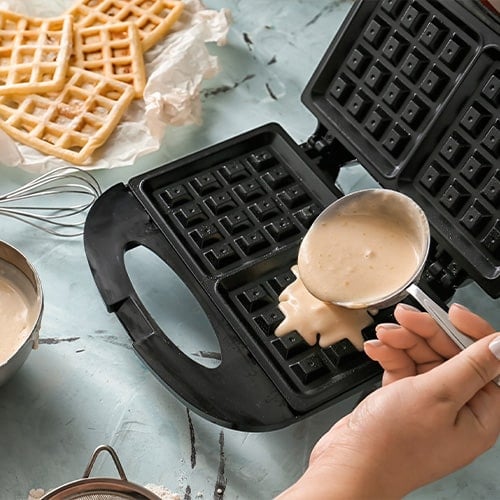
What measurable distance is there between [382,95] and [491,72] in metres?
0.18

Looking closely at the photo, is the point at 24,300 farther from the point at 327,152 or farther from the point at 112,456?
the point at 327,152

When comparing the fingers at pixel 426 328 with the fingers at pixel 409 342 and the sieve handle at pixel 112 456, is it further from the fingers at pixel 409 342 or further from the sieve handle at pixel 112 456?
the sieve handle at pixel 112 456

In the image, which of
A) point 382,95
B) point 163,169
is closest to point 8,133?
point 163,169

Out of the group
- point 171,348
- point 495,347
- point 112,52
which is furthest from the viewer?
point 112,52

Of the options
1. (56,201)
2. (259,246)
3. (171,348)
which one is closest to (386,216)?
(259,246)

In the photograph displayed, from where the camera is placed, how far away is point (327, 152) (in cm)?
133

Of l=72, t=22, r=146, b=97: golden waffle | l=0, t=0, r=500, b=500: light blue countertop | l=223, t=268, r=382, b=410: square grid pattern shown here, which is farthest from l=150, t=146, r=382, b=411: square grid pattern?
l=72, t=22, r=146, b=97: golden waffle

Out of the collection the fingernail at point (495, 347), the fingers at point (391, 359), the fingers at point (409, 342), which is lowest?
the fingers at point (391, 359)

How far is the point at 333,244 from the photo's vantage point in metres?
1.13

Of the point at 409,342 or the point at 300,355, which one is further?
the point at 300,355

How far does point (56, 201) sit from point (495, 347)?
827 mm

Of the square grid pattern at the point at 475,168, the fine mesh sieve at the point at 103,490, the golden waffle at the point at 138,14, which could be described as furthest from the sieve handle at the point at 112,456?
the golden waffle at the point at 138,14

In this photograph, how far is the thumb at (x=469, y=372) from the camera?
2.73 feet

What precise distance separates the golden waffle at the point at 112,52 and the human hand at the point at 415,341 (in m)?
A: 0.76
